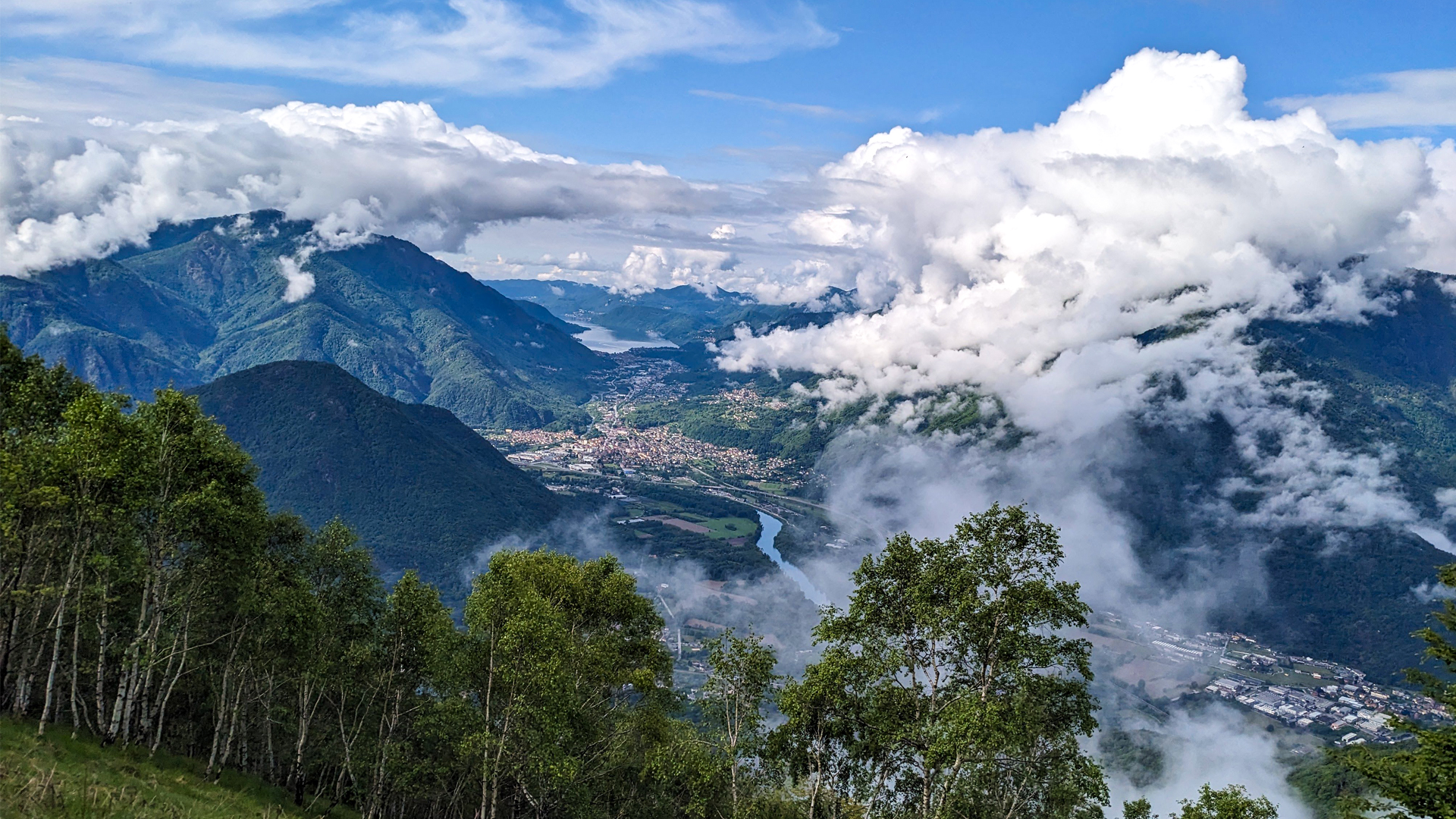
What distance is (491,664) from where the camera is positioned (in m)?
30.2

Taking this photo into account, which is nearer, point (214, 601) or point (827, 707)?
point (827, 707)

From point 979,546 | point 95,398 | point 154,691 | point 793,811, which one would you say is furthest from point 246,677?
point 979,546

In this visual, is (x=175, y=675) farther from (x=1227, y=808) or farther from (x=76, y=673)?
(x=1227, y=808)

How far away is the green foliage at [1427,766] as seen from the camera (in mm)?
18906

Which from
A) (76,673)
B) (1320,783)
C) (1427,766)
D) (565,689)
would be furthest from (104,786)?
(1320,783)

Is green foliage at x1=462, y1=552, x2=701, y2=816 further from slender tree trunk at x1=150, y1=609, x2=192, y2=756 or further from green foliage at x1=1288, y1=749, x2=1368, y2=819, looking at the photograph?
green foliage at x1=1288, y1=749, x2=1368, y2=819

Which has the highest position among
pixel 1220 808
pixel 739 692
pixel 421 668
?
pixel 739 692

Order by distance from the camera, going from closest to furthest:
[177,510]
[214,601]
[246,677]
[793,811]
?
[177,510]
[214,601]
[793,811]
[246,677]

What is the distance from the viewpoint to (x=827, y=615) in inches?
1055

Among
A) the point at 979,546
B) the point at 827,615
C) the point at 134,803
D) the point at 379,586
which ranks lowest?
the point at 134,803

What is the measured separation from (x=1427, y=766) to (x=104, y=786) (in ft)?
120

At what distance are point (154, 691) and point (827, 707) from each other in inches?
1327

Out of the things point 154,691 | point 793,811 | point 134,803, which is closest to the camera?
point 134,803

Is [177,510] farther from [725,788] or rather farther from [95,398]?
[725,788]
